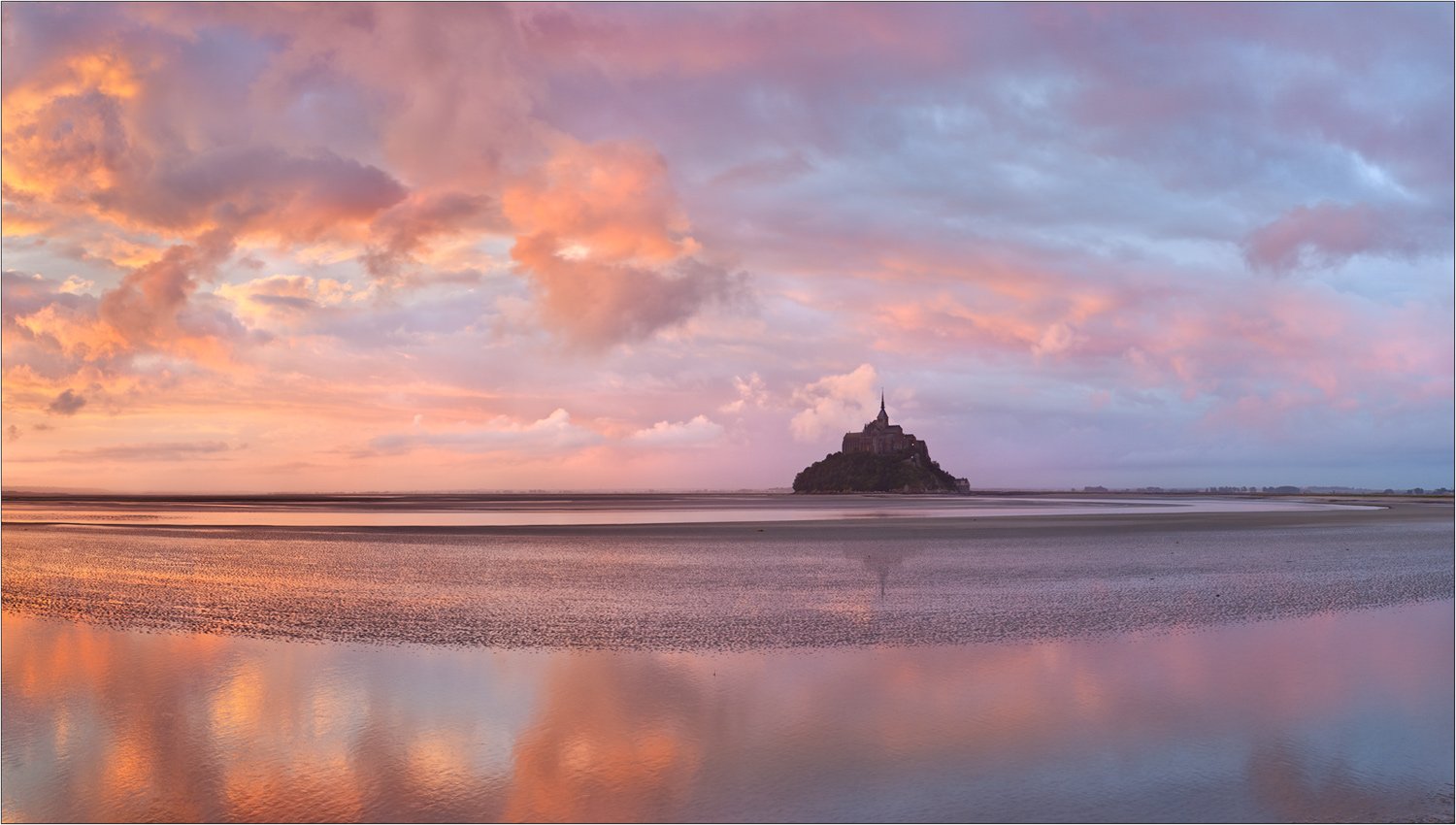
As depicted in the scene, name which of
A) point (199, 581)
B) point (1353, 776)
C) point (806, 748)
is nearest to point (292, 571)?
point (199, 581)

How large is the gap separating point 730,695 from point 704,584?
Answer: 42.1 ft

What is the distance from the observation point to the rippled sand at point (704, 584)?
1973cm

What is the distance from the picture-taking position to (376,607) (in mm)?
22562

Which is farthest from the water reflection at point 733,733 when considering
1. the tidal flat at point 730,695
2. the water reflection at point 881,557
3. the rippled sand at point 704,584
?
the water reflection at point 881,557

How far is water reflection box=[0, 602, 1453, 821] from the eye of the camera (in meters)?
9.66

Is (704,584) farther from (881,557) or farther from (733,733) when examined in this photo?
(733,733)

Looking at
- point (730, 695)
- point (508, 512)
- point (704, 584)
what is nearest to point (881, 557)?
point (704, 584)

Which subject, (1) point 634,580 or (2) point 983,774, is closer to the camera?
(2) point 983,774

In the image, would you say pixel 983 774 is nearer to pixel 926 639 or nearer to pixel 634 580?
pixel 926 639

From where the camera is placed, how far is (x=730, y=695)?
13828mm

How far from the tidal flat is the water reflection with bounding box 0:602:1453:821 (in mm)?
60

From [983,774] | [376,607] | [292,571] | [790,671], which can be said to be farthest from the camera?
[292,571]

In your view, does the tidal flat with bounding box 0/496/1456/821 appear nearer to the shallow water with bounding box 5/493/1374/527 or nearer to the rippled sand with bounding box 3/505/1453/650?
the rippled sand with bounding box 3/505/1453/650

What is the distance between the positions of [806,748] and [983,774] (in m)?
2.27
